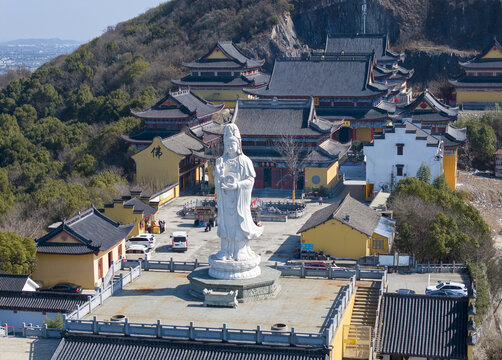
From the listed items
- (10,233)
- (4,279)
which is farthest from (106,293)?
(10,233)

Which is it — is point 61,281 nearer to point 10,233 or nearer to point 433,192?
point 10,233

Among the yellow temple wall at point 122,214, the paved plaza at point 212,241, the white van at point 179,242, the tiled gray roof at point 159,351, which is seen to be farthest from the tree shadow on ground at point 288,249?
the tiled gray roof at point 159,351

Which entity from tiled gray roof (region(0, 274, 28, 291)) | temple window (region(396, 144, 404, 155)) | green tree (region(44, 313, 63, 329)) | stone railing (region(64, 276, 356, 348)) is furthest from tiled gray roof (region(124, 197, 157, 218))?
stone railing (region(64, 276, 356, 348))

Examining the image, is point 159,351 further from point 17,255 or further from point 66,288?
point 17,255

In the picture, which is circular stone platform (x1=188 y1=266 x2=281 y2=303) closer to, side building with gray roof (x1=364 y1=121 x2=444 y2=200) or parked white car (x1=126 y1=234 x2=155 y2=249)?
parked white car (x1=126 y1=234 x2=155 y2=249)

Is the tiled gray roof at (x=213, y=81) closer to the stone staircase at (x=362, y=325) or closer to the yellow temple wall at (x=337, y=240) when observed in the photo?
the yellow temple wall at (x=337, y=240)

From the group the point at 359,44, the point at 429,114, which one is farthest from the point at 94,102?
the point at 429,114
